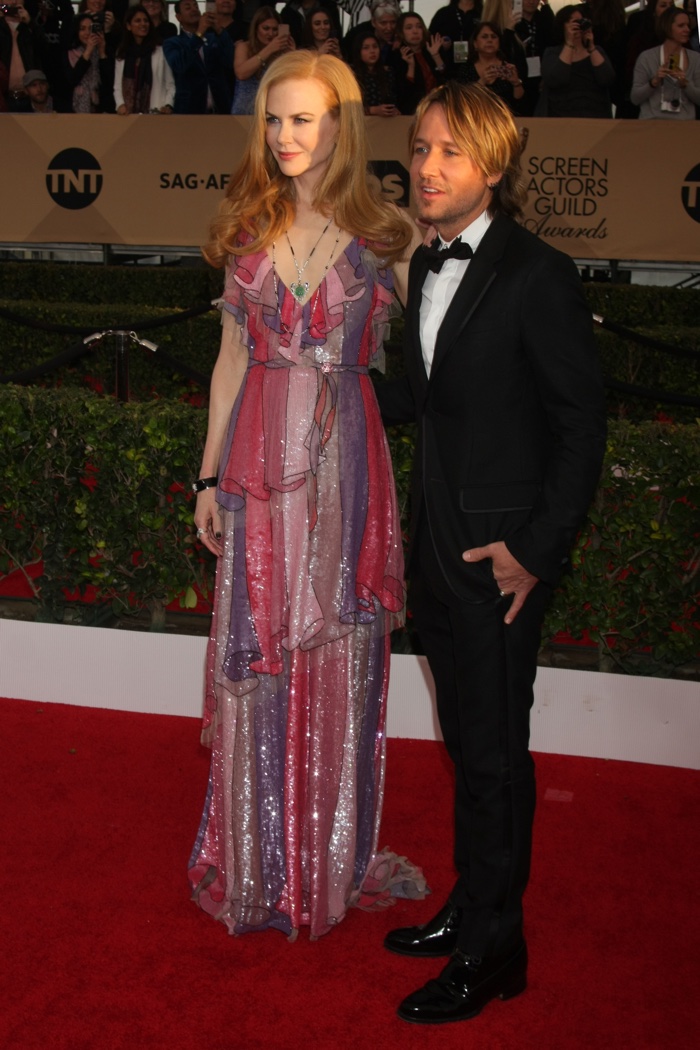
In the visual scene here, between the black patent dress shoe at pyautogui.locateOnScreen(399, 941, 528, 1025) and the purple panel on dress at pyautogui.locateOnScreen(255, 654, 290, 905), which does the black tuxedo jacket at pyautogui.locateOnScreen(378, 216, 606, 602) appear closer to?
the purple panel on dress at pyautogui.locateOnScreen(255, 654, 290, 905)

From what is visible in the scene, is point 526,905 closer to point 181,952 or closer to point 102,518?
point 181,952

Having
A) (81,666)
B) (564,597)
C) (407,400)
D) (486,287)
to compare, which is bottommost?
(81,666)

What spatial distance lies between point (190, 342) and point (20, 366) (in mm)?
1557

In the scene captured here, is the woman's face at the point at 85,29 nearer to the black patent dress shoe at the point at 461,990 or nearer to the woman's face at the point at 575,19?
the woman's face at the point at 575,19

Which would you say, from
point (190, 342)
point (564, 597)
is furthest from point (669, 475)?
point (190, 342)

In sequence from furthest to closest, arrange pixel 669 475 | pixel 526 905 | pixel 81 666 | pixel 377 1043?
1. pixel 81 666
2. pixel 669 475
3. pixel 526 905
4. pixel 377 1043

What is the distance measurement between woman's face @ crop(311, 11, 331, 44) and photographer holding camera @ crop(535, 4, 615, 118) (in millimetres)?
1730

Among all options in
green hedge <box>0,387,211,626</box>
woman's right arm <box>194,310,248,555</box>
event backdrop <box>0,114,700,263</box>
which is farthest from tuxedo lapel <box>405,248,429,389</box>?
event backdrop <box>0,114,700,263</box>

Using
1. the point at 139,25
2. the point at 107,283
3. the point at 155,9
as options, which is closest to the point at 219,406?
the point at 107,283

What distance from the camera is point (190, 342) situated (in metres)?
8.88

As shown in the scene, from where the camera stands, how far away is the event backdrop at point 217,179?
8.70 m

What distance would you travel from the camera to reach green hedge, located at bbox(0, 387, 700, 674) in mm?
4125

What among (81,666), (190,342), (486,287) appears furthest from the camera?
(190,342)

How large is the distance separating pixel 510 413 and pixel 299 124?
867mm
